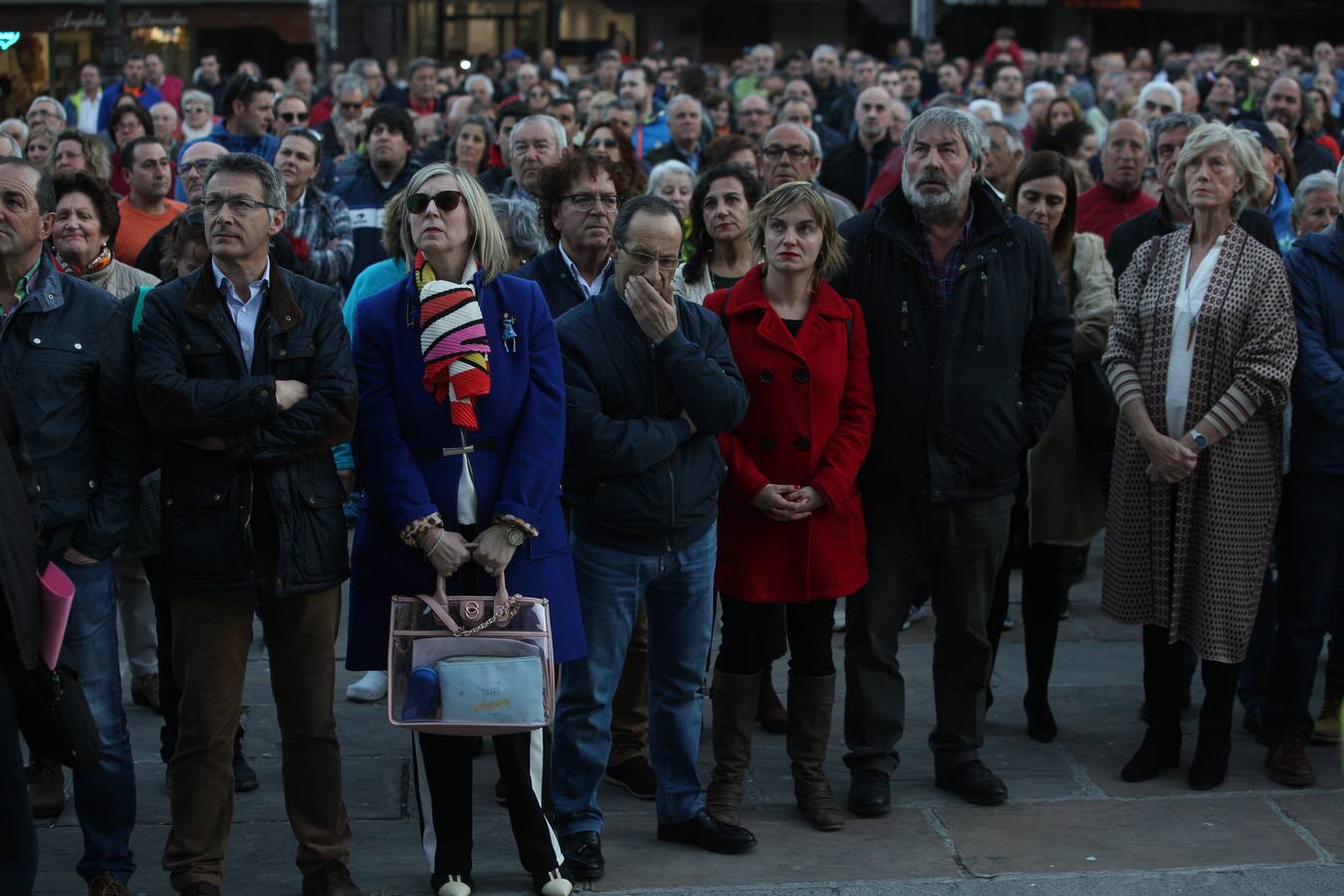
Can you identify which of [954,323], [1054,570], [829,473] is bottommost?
[1054,570]

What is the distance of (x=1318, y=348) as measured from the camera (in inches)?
218

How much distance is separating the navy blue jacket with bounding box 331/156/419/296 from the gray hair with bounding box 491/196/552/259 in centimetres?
217

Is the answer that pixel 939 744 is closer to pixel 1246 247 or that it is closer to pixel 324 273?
pixel 1246 247

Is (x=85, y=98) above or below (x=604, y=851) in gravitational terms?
above

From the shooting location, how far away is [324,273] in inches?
308

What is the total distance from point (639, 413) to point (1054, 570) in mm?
1982

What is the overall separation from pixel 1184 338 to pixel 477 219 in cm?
234

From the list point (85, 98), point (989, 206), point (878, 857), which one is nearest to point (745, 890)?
point (878, 857)

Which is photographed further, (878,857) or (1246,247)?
(1246,247)

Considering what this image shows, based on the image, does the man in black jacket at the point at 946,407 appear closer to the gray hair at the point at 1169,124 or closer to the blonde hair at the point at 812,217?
the blonde hair at the point at 812,217

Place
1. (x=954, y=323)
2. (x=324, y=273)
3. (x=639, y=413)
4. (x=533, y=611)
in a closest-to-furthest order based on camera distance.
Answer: (x=533, y=611) → (x=639, y=413) → (x=954, y=323) → (x=324, y=273)

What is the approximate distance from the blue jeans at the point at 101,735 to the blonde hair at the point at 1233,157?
11.7ft

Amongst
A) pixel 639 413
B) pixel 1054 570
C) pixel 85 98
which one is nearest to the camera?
pixel 639 413

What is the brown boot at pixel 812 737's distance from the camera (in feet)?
17.2
